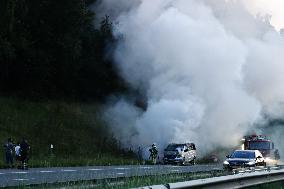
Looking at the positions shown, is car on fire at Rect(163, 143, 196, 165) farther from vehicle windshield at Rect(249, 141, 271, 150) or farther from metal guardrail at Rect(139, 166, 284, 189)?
metal guardrail at Rect(139, 166, 284, 189)

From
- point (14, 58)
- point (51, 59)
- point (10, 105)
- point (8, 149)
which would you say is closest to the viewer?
point (8, 149)

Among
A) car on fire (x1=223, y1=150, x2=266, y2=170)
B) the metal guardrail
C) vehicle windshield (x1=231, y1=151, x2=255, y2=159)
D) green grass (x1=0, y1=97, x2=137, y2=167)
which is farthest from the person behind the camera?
green grass (x1=0, y1=97, x2=137, y2=167)

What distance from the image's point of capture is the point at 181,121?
6250 centimetres

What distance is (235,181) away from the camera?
15828 millimetres

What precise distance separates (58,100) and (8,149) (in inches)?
938

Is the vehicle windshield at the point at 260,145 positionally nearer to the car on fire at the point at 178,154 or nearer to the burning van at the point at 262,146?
the burning van at the point at 262,146

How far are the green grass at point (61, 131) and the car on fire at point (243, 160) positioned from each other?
11.2 m

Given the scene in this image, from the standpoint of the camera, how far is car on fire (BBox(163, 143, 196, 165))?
54.3m

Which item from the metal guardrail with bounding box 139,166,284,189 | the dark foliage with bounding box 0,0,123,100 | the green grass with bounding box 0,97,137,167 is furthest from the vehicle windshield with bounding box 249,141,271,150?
the metal guardrail with bounding box 139,166,284,189

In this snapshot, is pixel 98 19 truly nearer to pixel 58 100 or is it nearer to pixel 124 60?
pixel 124 60

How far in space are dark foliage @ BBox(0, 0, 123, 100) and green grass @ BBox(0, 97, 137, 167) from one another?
310 centimetres

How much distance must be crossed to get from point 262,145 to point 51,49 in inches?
908

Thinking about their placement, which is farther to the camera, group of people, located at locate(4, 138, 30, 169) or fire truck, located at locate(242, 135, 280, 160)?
fire truck, located at locate(242, 135, 280, 160)

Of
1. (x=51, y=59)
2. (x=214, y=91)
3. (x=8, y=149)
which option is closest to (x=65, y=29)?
(x=51, y=59)
